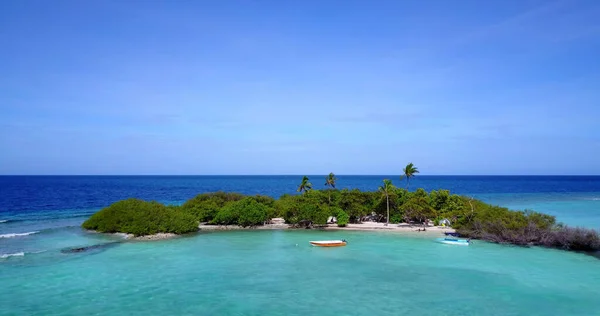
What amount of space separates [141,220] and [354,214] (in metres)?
29.4

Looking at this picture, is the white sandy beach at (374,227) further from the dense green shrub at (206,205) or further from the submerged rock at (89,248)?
the submerged rock at (89,248)

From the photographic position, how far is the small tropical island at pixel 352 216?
42281 millimetres

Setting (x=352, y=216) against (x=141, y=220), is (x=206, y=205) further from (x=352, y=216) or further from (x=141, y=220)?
(x=352, y=216)

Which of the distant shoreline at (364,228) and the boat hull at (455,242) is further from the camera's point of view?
the distant shoreline at (364,228)

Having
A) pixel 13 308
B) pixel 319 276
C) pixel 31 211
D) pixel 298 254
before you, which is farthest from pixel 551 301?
pixel 31 211

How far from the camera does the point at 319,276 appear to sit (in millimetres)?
30297

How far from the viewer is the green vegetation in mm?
42188

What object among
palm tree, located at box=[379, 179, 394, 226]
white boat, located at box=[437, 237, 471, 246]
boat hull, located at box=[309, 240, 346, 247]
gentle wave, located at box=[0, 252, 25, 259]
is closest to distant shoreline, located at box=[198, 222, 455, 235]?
palm tree, located at box=[379, 179, 394, 226]

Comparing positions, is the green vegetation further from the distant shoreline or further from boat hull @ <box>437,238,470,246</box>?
boat hull @ <box>437,238,470,246</box>

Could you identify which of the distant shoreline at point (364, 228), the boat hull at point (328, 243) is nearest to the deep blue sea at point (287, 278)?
the boat hull at point (328, 243)

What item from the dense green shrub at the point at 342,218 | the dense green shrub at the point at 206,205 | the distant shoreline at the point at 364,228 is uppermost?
the dense green shrub at the point at 206,205

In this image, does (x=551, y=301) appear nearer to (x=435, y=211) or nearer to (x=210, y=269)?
(x=210, y=269)

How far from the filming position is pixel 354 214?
57406 millimetres

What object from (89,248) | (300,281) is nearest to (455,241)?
(300,281)
